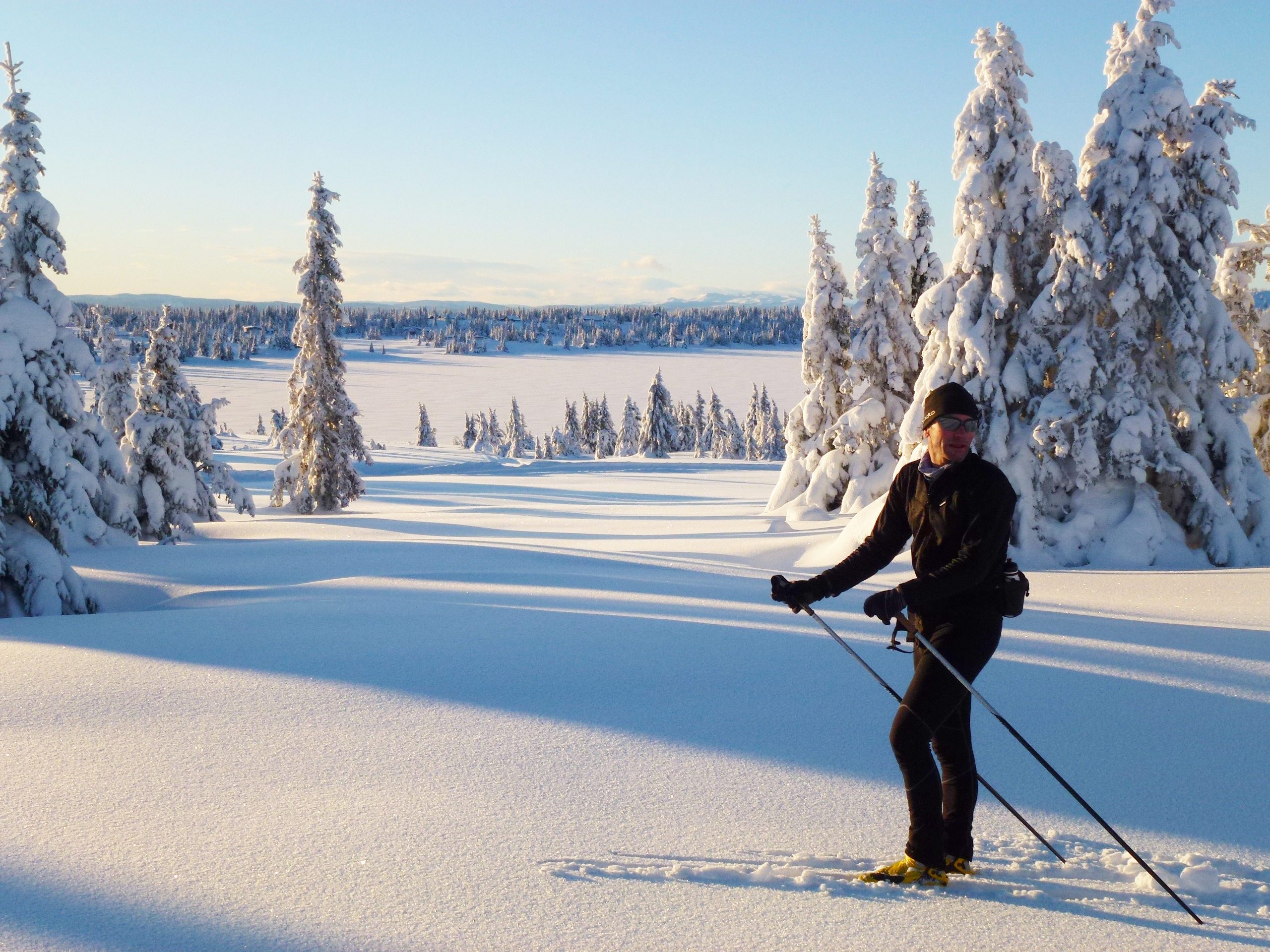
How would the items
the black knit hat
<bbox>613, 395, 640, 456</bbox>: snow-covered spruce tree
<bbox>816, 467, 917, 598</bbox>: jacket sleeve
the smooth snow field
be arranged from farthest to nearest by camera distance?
Answer: 1. <bbox>613, 395, 640, 456</bbox>: snow-covered spruce tree
2. <bbox>816, 467, 917, 598</bbox>: jacket sleeve
3. the black knit hat
4. the smooth snow field

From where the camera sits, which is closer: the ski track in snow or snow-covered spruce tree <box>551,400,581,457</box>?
the ski track in snow

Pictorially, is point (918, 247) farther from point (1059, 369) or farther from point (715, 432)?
point (715, 432)

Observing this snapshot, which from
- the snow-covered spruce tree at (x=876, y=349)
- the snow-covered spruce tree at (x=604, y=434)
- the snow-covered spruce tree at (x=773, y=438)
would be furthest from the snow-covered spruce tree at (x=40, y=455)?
the snow-covered spruce tree at (x=604, y=434)

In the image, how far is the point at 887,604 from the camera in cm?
416

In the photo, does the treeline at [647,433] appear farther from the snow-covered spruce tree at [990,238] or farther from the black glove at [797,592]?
the black glove at [797,592]

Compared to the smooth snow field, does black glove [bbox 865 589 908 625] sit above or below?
above

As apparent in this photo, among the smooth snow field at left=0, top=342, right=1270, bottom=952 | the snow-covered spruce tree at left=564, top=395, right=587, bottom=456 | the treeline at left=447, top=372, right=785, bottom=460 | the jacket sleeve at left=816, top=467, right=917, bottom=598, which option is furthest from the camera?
the snow-covered spruce tree at left=564, top=395, right=587, bottom=456

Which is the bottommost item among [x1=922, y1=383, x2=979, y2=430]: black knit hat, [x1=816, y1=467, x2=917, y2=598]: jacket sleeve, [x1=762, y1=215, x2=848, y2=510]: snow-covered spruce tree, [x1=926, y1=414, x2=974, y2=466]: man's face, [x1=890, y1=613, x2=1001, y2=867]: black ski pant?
[x1=890, y1=613, x2=1001, y2=867]: black ski pant

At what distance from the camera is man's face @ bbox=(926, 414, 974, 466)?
413 cm

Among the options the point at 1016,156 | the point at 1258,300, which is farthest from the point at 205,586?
the point at 1258,300

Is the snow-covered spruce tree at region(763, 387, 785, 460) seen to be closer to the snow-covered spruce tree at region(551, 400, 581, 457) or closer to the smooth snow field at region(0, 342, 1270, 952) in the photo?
the snow-covered spruce tree at region(551, 400, 581, 457)

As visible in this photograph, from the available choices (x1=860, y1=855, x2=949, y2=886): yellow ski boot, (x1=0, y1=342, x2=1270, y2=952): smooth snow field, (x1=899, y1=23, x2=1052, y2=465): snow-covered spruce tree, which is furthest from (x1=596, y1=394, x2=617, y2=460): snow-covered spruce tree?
(x1=860, y1=855, x2=949, y2=886): yellow ski boot

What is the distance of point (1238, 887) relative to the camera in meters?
4.16

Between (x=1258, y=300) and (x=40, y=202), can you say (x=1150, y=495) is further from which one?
→ (x=40, y=202)
